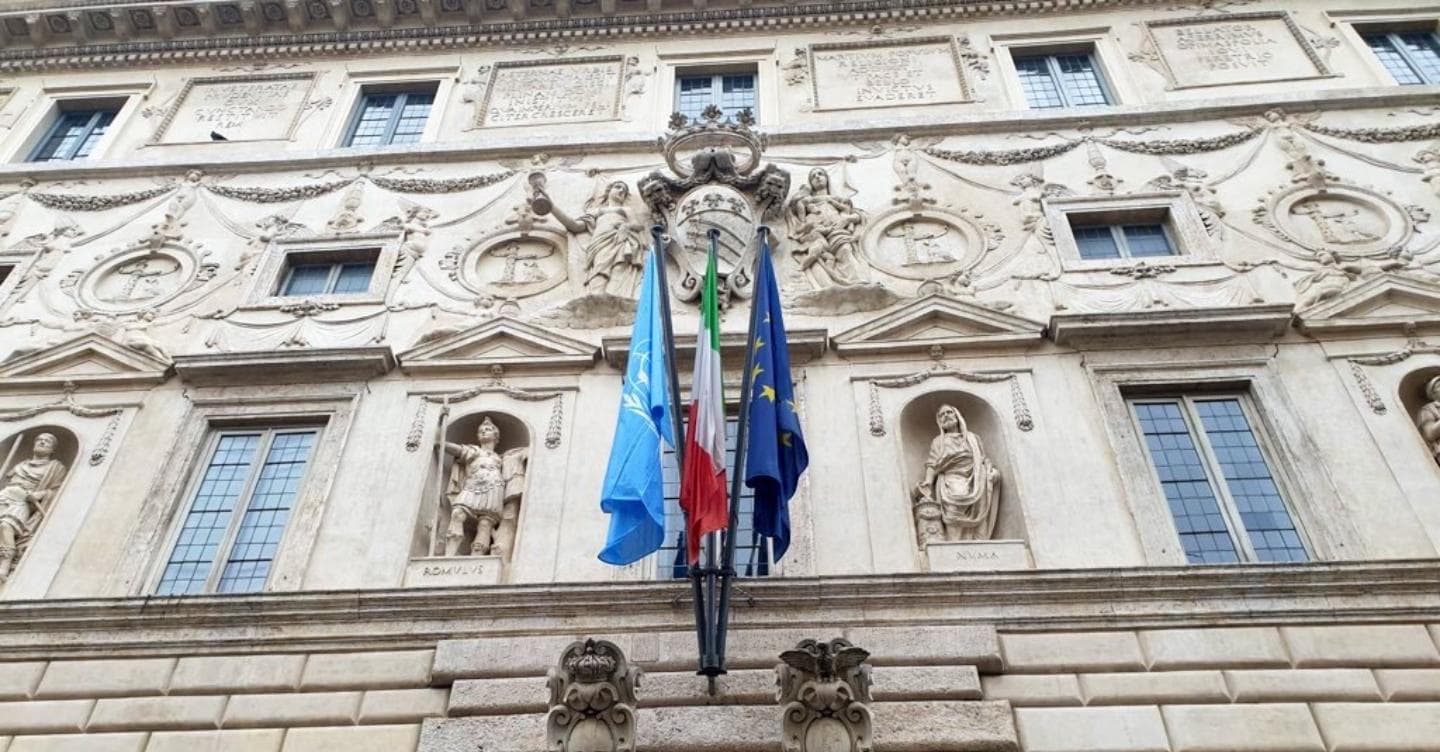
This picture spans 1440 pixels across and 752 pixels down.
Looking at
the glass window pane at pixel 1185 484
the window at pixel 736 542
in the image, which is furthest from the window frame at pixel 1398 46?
the window at pixel 736 542

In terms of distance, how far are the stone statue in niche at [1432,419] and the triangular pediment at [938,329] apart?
3705 millimetres

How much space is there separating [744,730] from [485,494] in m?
3.74

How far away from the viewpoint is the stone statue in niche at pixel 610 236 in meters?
13.2

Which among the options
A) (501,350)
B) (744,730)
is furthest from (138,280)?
(744,730)

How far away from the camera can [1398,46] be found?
1670cm

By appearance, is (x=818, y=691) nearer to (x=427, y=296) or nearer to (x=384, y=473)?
(x=384, y=473)

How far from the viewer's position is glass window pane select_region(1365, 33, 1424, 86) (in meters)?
15.9

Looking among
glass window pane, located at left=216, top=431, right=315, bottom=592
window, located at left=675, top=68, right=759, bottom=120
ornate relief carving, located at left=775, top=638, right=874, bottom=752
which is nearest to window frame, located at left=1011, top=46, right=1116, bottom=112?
window, located at left=675, top=68, right=759, bottom=120

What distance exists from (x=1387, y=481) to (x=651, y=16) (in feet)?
42.7

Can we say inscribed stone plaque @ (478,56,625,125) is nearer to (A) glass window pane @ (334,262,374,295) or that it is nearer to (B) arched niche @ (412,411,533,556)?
(A) glass window pane @ (334,262,374,295)

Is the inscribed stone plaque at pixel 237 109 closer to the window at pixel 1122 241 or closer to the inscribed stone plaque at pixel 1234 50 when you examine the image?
the window at pixel 1122 241

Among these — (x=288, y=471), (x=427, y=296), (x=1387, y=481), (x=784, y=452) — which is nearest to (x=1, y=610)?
(x=288, y=471)

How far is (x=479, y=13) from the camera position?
18.4 m

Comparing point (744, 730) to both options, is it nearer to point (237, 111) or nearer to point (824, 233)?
point (824, 233)
